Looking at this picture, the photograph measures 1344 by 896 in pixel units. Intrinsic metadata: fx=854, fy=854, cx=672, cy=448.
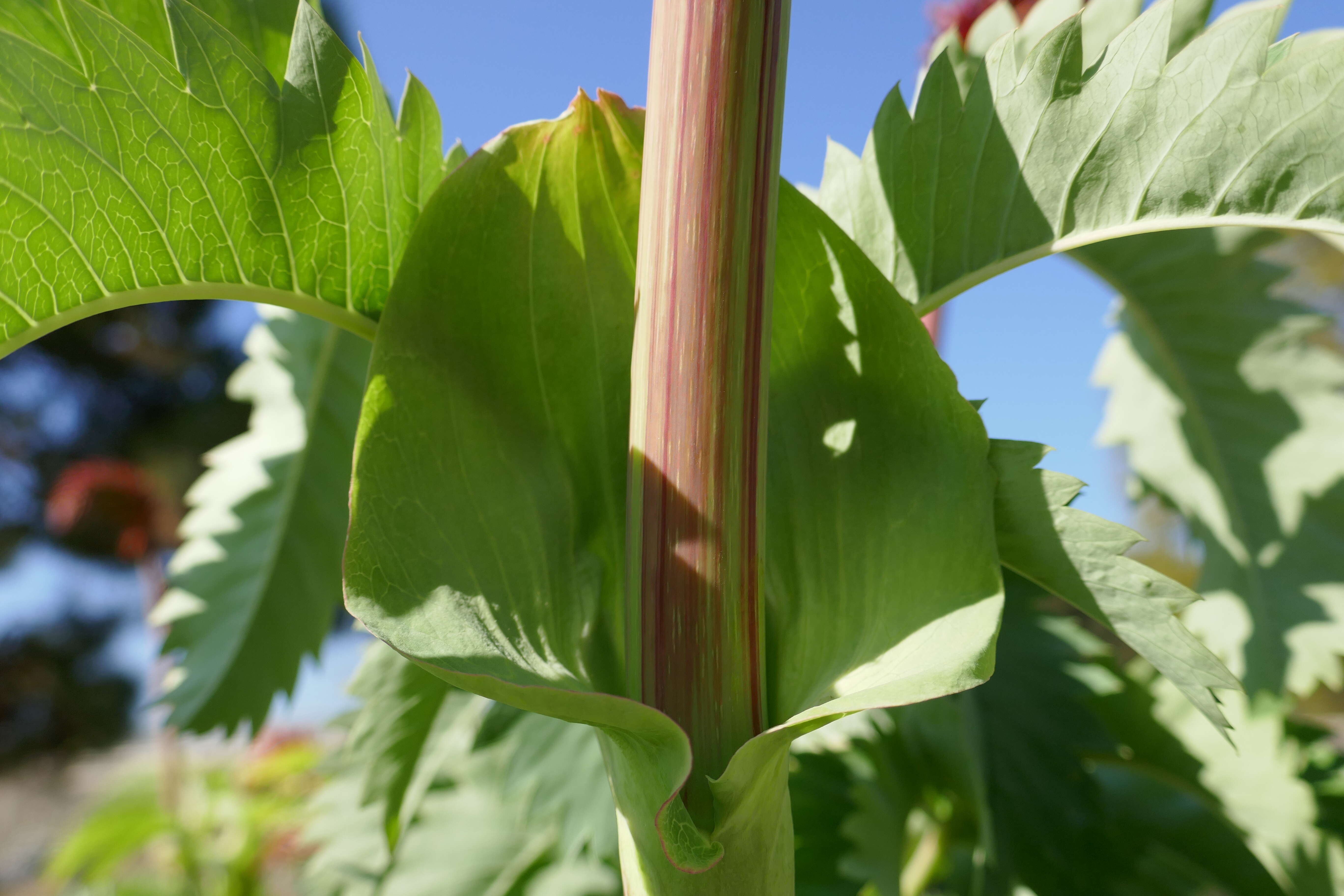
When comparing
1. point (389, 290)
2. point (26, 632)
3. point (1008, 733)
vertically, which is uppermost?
point (389, 290)

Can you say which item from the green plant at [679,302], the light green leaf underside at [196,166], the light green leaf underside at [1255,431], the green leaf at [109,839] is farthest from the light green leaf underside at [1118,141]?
the green leaf at [109,839]

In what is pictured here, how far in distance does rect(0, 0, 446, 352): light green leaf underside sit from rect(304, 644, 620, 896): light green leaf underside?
0.75ft

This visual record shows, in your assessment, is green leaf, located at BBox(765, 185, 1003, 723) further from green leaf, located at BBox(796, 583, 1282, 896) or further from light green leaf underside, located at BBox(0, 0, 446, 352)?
green leaf, located at BBox(796, 583, 1282, 896)

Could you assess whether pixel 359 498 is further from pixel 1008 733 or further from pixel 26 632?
pixel 26 632

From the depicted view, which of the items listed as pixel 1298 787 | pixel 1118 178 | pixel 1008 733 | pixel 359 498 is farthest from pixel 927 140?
pixel 1298 787

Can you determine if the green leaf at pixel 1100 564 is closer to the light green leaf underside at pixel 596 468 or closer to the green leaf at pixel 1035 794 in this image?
the light green leaf underside at pixel 596 468

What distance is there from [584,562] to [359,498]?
6 centimetres

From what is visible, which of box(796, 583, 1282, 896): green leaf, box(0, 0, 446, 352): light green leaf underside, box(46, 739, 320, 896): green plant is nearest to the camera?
box(0, 0, 446, 352): light green leaf underside

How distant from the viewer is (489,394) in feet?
0.64

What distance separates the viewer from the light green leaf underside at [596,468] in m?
0.17

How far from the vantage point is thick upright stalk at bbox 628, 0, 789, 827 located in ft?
0.54

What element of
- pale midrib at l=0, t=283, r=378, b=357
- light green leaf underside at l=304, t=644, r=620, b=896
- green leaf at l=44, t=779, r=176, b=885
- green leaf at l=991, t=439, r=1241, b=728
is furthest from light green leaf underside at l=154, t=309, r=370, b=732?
green leaf at l=44, t=779, r=176, b=885

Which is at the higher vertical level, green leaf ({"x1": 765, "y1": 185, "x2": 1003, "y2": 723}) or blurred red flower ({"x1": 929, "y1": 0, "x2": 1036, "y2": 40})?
Answer: blurred red flower ({"x1": 929, "y1": 0, "x2": 1036, "y2": 40})

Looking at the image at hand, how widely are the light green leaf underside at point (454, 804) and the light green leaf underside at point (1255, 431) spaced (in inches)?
13.5
